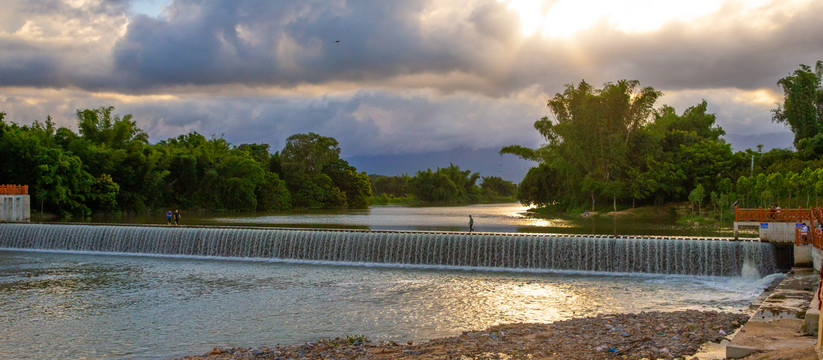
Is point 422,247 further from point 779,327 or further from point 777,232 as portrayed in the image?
point 779,327

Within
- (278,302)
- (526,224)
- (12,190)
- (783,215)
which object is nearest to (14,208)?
(12,190)

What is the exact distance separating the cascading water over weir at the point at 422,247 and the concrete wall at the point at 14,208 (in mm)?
6184

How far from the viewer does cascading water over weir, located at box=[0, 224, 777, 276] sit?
58.7ft

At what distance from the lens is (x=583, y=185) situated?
4662 cm

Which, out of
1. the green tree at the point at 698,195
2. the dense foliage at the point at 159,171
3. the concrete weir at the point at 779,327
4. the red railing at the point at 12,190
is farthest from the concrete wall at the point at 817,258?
the dense foliage at the point at 159,171

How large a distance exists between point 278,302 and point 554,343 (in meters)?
7.30

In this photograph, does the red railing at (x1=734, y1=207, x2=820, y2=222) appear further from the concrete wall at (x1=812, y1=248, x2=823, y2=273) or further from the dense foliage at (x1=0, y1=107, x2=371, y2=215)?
the dense foliage at (x1=0, y1=107, x2=371, y2=215)

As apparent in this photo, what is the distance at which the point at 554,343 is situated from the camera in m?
9.24

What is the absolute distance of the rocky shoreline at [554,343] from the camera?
28.3 ft

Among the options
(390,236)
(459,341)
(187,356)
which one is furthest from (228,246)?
(459,341)

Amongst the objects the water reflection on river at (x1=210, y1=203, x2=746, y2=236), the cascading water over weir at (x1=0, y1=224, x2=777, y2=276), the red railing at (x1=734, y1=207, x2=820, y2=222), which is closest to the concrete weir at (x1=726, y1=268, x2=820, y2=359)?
the cascading water over weir at (x1=0, y1=224, x2=777, y2=276)

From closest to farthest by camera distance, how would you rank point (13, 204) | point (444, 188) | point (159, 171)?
point (13, 204) → point (159, 171) → point (444, 188)

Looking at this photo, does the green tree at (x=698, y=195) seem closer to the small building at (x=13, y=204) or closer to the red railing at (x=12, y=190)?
the small building at (x=13, y=204)


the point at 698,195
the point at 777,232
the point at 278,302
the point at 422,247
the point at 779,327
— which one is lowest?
the point at 278,302
